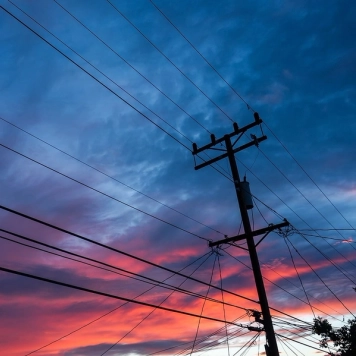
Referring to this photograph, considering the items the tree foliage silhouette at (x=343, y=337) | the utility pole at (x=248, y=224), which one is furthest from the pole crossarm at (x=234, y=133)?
the tree foliage silhouette at (x=343, y=337)

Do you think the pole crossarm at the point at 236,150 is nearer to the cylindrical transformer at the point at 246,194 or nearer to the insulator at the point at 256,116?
the insulator at the point at 256,116

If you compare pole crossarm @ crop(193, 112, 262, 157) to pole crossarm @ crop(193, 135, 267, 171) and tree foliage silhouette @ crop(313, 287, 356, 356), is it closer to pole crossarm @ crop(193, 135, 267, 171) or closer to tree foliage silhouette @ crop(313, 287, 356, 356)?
pole crossarm @ crop(193, 135, 267, 171)

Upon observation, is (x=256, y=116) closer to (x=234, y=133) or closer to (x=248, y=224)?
(x=234, y=133)

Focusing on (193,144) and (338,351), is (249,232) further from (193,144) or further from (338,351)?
(338,351)

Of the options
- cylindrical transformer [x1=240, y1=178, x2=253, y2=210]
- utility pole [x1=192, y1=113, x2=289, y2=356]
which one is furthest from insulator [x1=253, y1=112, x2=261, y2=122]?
cylindrical transformer [x1=240, y1=178, x2=253, y2=210]

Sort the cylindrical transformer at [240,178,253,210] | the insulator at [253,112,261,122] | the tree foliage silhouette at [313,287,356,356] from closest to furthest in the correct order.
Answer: the cylindrical transformer at [240,178,253,210], the insulator at [253,112,261,122], the tree foliage silhouette at [313,287,356,356]

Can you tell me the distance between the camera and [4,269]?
28.9 feet

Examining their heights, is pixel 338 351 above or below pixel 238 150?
below

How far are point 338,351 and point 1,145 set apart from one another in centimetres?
3831

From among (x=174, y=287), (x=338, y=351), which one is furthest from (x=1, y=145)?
(x=338, y=351)

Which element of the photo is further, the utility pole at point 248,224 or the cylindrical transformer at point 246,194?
the cylindrical transformer at point 246,194

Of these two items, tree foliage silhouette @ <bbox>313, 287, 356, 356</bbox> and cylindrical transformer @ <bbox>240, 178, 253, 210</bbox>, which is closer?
cylindrical transformer @ <bbox>240, 178, 253, 210</bbox>

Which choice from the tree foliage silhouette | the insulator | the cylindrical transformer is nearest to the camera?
the cylindrical transformer

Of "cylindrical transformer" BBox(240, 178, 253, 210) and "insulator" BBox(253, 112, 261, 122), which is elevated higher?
"insulator" BBox(253, 112, 261, 122)
